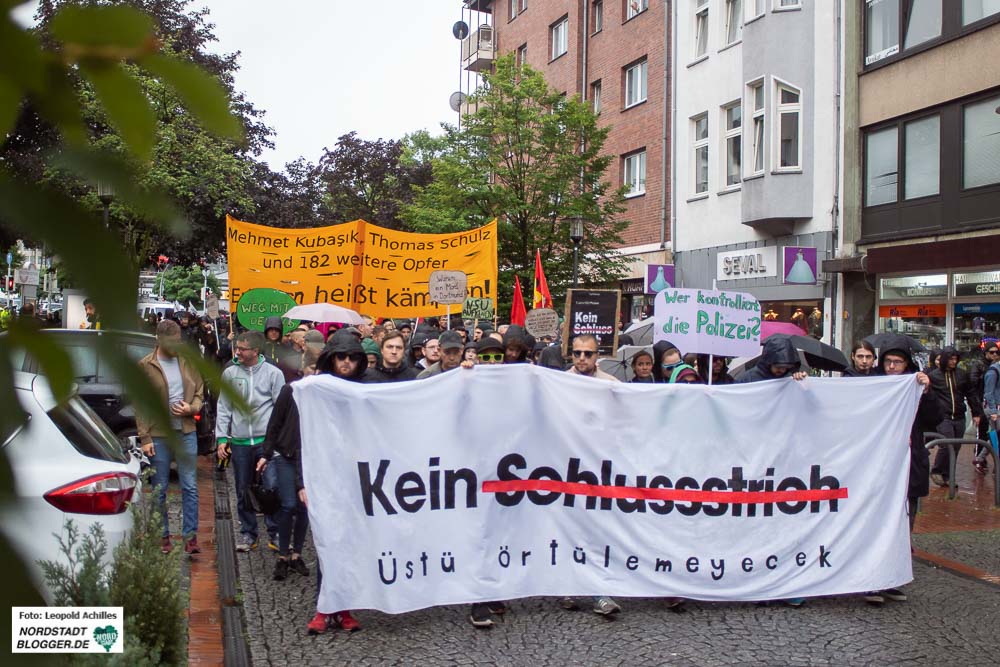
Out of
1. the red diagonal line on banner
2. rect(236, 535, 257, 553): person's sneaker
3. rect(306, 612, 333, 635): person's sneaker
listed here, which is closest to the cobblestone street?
rect(306, 612, 333, 635): person's sneaker

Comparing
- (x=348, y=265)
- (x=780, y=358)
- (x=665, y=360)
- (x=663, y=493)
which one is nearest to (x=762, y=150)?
(x=348, y=265)

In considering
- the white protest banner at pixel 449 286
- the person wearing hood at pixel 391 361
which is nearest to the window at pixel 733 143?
the white protest banner at pixel 449 286

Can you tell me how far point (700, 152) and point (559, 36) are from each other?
9923 mm

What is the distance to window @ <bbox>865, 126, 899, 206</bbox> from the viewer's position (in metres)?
18.6

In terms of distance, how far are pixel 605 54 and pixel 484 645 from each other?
25.4 m

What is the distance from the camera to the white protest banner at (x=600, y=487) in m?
6.25

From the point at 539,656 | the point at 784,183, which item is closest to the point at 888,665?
the point at 539,656

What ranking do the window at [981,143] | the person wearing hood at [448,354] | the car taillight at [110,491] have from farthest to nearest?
1. the window at [981,143]
2. the person wearing hood at [448,354]
3. the car taillight at [110,491]

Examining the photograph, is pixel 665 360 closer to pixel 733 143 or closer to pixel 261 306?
pixel 261 306

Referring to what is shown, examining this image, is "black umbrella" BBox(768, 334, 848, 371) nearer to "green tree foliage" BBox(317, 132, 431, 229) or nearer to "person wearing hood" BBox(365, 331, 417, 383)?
"person wearing hood" BBox(365, 331, 417, 383)

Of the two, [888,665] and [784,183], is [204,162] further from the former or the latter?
[784,183]

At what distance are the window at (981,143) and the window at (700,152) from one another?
7.82m

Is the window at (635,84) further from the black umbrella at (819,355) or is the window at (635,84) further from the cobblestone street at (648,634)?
the cobblestone street at (648,634)

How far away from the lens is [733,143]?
76.3 ft
